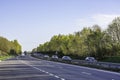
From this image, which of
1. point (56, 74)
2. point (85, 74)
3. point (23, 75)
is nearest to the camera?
point (23, 75)

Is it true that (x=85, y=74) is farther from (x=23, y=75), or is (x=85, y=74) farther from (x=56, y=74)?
(x=23, y=75)

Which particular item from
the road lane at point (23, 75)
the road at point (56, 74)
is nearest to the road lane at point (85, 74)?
the road at point (56, 74)

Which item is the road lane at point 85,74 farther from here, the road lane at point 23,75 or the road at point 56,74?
the road lane at point 23,75

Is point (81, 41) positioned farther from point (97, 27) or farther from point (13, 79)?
point (13, 79)

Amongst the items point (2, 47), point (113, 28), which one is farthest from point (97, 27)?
point (2, 47)

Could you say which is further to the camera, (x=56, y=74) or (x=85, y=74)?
(x=85, y=74)

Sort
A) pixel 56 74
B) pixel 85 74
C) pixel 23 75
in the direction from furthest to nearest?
1. pixel 85 74
2. pixel 56 74
3. pixel 23 75

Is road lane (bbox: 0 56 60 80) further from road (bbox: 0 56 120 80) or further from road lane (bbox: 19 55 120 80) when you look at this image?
road lane (bbox: 19 55 120 80)

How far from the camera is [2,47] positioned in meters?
192

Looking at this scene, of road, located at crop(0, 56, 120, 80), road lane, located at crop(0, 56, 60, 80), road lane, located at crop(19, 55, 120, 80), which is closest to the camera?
road lane, located at crop(0, 56, 60, 80)

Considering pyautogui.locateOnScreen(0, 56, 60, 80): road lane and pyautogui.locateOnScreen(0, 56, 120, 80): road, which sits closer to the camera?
pyautogui.locateOnScreen(0, 56, 60, 80): road lane

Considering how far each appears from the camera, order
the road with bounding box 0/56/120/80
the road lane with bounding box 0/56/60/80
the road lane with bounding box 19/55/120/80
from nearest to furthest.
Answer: the road lane with bounding box 0/56/60/80
the road with bounding box 0/56/120/80
the road lane with bounding box 19/55/120/80

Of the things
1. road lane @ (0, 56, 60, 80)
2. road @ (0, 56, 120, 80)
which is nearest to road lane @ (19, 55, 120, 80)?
road @ (0, 56, 120, 80)

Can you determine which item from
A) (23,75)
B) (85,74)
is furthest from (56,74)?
(23,75)
